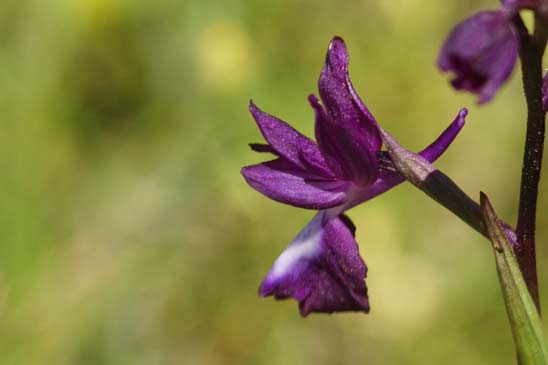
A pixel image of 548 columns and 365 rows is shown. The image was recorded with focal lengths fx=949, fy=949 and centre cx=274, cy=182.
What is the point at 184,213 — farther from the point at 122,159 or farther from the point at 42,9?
the point at 42,9

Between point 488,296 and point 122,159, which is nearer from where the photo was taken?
point 488,296

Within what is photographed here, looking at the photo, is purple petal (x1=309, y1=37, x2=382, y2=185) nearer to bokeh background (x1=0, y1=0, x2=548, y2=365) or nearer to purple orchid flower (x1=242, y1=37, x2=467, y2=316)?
purple orchid flower (x1=242, y1=37, x2=467, y2=316)

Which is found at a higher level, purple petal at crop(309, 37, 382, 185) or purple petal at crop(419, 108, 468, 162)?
purple petal at crop(309, 37, 382, 185)

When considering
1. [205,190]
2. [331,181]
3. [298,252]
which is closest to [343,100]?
[331,181]

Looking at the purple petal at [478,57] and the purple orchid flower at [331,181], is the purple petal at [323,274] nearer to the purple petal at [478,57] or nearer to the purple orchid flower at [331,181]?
the purple orchid flower at [331,181]

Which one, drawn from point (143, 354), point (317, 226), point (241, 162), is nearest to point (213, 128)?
point (241, 162)

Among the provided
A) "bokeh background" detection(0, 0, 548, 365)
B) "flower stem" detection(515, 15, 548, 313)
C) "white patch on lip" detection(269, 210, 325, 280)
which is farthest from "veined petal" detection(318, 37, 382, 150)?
"bokeh background" detection(0, 0, 548, 365)

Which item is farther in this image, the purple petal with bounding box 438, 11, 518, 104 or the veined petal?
the veined petal
